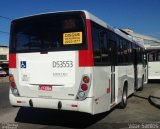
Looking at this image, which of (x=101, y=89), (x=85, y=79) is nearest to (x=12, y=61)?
(x=85, y=79)

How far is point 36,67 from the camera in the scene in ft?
30.0

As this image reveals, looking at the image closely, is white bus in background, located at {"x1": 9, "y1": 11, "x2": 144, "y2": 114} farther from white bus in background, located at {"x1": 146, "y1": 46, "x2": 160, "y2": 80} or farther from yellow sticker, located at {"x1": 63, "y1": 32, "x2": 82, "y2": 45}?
white bus in background, located at {"x1": 146, "y1": 46, "x2": 160, "y2": 80}

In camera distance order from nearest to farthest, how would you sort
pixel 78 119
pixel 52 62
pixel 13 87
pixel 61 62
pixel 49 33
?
pixel 61 62, pixel 52 62, pixel 49 33, pixel 13 87, pixel 78 119

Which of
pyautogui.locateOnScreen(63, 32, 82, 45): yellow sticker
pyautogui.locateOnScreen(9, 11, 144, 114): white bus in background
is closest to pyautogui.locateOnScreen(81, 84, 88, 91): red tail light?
pyautogui.locateOnScreen(9, 11, 144, 114): white bus in background

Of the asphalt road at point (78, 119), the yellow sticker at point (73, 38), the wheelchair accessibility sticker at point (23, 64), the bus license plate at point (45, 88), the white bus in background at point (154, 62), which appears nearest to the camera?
the yellow sticker at point (73, 38)

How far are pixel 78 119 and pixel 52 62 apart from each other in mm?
2374

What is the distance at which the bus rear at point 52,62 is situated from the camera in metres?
8.51

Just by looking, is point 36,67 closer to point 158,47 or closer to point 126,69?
point 126,69

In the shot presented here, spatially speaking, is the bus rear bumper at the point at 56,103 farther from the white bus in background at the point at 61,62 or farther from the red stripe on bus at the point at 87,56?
the red stripe on bus at the point at 87,56

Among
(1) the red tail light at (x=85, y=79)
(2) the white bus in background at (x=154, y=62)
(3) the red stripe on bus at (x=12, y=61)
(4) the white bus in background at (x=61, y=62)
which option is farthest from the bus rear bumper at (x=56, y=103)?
(2) the white bus in background at (x=154, y=62)

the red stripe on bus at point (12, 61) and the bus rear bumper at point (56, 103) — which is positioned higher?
the red stripe on bus at point (12, 61)

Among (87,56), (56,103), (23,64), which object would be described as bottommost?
(56,103)

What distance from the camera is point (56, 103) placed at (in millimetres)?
8727

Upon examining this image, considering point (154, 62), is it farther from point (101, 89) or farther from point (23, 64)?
point (23, 64)
